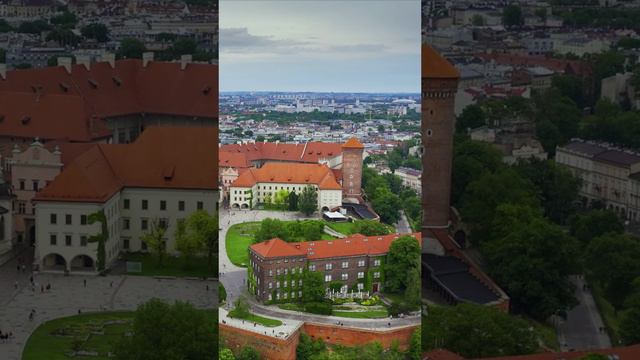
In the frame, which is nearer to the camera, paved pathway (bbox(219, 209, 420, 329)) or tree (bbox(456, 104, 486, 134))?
paved pathway (bbox(219, 209, 420, 329))

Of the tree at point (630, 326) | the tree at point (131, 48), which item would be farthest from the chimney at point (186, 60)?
the tree at point (630, 326)

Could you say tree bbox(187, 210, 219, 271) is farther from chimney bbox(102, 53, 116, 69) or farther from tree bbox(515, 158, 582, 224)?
tree bbox(515, 158, 582, 224)

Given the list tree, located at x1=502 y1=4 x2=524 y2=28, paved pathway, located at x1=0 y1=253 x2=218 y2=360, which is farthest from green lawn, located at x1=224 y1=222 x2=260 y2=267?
tree, located at x1=502 y1=4 x2=524 y2=28

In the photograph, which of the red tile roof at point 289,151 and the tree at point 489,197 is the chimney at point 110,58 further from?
the red tile roof at point 289,151

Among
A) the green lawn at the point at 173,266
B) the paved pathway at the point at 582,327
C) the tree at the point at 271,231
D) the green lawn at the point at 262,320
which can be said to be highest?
the tree at the point at 271,231

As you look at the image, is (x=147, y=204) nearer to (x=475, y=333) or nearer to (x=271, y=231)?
(x=475, y=333)

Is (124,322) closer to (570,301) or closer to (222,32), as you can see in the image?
(222,32)
